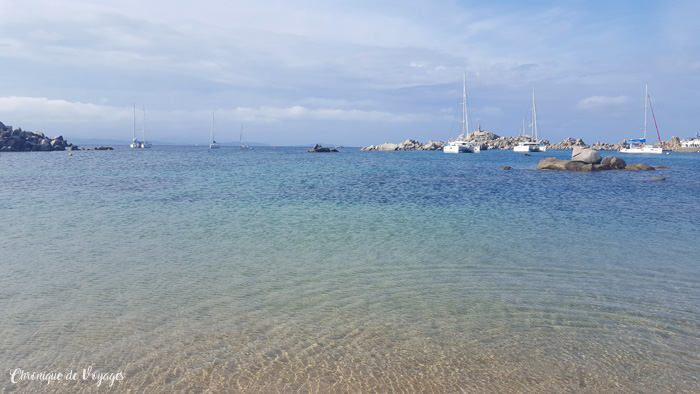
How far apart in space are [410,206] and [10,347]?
1958cm

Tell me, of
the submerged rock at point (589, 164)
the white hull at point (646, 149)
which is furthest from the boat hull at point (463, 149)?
the submerged rock at point (589, 164)

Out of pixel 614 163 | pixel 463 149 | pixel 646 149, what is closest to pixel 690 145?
pixel 646 149

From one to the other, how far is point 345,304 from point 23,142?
124 meters

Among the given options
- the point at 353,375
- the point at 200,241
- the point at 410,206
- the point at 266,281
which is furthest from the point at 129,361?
the point at 410,206

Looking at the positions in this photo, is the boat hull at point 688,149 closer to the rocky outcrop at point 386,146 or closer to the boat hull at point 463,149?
the boat hull at point 463,149

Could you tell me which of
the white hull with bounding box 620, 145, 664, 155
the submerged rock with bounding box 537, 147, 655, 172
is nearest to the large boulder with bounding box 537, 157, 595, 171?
the submerged rock with bounding box 537, 147, 655, 172

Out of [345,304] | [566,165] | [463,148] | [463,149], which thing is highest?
[463,148]

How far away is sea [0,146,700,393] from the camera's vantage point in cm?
646

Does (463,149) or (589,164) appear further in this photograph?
(463,149)

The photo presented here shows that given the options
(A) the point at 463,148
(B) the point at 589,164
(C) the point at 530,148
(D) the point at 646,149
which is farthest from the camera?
(C) the point at 530,148

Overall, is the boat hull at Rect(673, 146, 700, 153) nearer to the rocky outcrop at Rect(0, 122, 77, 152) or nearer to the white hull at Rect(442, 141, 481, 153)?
the white hull at Rect(442, 141, 481, 153)

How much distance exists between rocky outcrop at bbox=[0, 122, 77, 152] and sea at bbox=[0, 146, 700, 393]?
4053 inches

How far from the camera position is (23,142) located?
104 metres

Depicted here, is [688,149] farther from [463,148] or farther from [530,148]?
[463,148]
